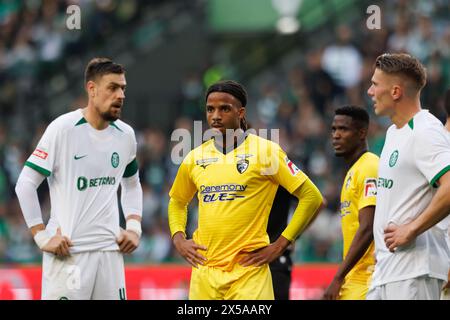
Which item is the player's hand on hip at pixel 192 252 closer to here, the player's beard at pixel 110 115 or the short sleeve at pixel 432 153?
the player's beard at pixel 110 115

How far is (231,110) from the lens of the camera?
8.03m

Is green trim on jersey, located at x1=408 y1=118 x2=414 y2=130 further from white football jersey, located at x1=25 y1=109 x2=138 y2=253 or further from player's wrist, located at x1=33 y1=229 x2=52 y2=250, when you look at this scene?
player's wrist, located at x1=33 y1=229 x2=52 y2=250

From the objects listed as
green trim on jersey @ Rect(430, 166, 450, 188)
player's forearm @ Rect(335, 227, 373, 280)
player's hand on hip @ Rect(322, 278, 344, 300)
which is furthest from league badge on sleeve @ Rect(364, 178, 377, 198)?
green trim on jersey @ Rect(430, 166, 450, 188)

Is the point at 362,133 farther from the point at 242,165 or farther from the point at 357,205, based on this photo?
the point at 242,165

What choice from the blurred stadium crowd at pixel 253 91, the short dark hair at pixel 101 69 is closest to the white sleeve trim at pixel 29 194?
the short dark hair at pixel 101 69

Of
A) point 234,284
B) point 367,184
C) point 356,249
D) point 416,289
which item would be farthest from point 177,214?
point 416,289

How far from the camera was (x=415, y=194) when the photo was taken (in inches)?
287

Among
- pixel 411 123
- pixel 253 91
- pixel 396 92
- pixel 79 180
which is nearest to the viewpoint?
pixel 411 123

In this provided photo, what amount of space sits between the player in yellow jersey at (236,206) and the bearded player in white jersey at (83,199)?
78 centimetres

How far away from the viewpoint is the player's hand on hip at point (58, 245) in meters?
8.41

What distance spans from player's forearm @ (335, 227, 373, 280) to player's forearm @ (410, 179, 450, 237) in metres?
1.28

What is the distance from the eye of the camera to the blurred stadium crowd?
57.1 ft

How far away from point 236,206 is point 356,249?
112 centimetres

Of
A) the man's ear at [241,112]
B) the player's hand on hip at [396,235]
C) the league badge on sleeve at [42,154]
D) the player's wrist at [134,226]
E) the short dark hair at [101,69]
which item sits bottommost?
the player's hand on hip at [396,235]
